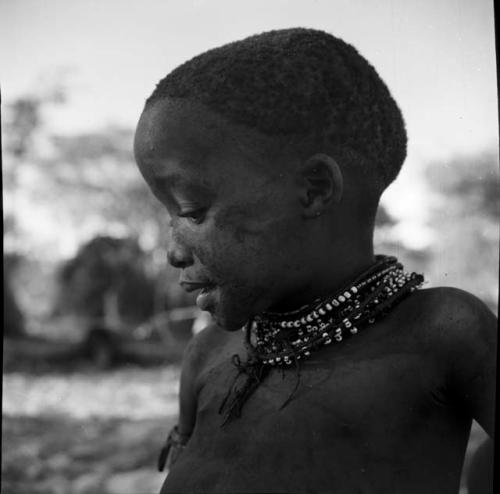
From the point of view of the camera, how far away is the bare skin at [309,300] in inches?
46.6

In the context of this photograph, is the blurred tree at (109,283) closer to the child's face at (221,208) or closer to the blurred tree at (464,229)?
the blurred tree at (464,229)

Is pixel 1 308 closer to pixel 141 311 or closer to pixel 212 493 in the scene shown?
pixel 212 493

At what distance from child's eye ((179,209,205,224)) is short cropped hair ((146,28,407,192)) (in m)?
0.15

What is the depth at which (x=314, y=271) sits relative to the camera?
1.25 m

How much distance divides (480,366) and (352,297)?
22cm

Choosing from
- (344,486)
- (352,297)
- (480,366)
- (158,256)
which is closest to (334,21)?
(352,297)

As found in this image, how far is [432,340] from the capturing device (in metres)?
1.21

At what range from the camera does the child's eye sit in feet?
3.95

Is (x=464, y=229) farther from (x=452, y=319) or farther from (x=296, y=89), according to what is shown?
(x=296, y=89)

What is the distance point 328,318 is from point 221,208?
248mm

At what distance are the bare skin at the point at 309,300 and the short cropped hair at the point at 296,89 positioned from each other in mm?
33

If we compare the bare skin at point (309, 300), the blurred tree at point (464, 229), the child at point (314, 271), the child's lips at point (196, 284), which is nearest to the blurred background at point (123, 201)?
the blurred tree at point (464, 229)

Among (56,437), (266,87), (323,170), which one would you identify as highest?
(56,437)

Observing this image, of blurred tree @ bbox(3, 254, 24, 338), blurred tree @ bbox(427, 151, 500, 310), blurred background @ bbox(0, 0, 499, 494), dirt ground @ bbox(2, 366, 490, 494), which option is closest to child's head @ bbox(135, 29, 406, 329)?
blurred background @ bbox(0, 0, 499, 494)
